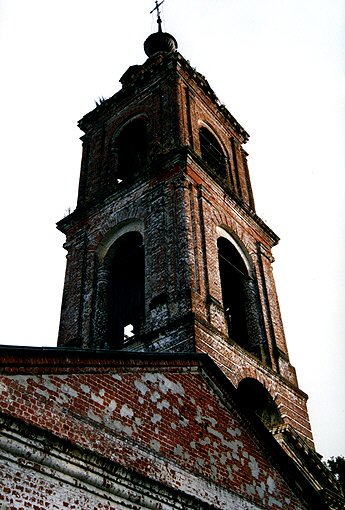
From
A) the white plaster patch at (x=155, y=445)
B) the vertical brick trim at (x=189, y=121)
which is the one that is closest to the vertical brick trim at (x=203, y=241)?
the vertical brick trim at (x=189, y=121)

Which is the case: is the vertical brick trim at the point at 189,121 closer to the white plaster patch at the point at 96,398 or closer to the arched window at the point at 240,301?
the arched window at the point at 240,301

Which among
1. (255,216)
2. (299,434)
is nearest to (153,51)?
(255,216)

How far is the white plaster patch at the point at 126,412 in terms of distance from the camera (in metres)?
7.57

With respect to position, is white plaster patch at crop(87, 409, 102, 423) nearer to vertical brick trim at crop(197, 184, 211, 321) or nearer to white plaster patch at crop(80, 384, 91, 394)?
white plaster patch at crop(80, 384, 91, 394)

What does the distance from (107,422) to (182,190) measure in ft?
26.6

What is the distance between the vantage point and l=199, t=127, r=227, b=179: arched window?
18.4 meters

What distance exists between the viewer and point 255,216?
1716 cm

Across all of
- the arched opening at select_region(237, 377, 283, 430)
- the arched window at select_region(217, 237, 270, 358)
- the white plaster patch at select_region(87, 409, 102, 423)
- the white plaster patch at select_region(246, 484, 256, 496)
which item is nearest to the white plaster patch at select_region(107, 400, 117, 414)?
the white plaster patch at select_region(87, 409, 102, 423)

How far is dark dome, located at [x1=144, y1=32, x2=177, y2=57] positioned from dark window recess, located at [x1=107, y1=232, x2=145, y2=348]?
362 inches

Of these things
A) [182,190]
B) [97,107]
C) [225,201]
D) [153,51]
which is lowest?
[182,190]

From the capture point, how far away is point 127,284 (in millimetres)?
15945

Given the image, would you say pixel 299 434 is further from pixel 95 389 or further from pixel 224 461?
pixel 95 389

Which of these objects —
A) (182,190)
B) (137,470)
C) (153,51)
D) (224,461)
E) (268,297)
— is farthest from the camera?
(153,51)

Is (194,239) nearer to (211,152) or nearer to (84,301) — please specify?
(84,301)
